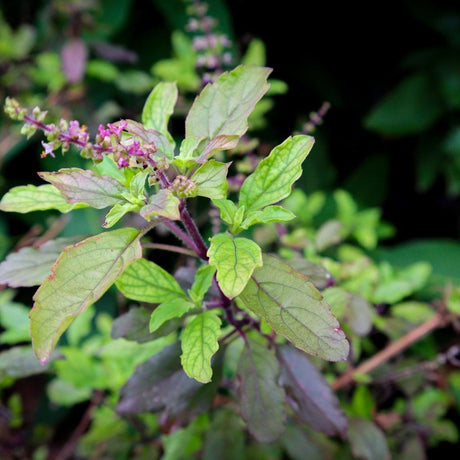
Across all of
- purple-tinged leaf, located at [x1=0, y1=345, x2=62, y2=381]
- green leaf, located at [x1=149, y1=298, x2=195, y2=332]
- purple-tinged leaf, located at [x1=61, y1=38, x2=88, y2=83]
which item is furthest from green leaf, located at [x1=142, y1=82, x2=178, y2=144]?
purple-tinged leaf, located at [x1=61, y1=38, x2=88, y2=83]

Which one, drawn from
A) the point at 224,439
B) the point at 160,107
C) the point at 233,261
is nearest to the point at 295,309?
the point at 233,261

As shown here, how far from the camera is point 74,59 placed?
170 cm

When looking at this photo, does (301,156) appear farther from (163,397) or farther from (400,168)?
(400,168)

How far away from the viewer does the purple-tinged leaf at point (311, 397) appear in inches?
29.6

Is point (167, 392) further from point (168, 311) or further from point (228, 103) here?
point (228, 103)

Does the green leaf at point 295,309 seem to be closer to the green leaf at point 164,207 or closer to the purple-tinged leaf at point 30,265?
the green leaf at point 164,207

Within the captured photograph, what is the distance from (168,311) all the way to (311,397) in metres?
0.26

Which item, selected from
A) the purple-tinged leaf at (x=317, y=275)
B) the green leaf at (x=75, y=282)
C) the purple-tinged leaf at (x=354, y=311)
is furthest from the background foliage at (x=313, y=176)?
the green leaf at (x=75, y=282)

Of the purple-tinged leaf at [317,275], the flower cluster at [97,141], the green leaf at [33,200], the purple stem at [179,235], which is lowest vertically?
the purple-tinged leaf at [317,275]

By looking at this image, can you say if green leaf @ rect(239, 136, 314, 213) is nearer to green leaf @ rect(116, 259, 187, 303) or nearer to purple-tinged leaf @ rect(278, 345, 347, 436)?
green leaf @ rect(116, 259, 187, 303)

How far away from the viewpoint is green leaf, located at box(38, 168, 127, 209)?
1.92ft

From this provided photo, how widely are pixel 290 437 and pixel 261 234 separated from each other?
498mm

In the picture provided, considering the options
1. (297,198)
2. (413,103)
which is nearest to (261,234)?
(297,198)

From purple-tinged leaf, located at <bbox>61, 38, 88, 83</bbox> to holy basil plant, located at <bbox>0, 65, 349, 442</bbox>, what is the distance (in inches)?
42.3
